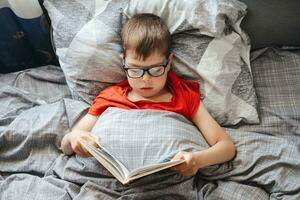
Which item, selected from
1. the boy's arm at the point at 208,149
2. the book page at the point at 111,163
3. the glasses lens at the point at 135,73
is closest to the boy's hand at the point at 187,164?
the boy's arm at the point at 208,149

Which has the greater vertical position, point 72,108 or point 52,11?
point 52,11

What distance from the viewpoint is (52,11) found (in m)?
1.37

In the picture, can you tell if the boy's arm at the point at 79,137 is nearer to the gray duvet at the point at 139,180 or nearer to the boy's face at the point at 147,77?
the gray duvet at the point at 139,180

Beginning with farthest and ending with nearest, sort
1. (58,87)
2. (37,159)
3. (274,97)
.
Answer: (58,87) → (274,97) → (37,159)

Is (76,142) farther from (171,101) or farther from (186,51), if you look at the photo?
(186,51)

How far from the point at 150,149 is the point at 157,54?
296 millimetres

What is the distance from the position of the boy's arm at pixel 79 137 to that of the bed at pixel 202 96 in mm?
29

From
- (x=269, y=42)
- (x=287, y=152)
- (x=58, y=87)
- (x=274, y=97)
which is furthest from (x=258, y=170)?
(x=58, y=87)

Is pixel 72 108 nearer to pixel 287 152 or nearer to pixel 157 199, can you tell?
pixel 157 199

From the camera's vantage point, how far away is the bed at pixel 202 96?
1.13 meters

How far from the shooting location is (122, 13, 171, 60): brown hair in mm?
1158

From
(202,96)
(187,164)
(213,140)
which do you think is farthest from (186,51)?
(187,164)

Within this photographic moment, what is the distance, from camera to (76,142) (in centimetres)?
114

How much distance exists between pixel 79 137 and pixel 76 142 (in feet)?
0.07
